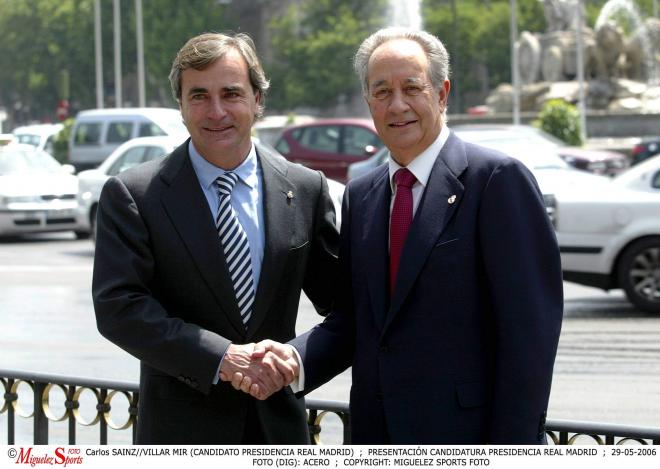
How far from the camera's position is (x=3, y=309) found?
14453mm

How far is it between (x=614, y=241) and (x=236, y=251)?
890 cm

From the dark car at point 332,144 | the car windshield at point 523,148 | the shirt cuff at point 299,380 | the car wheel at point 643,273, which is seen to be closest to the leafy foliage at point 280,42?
the dark car at point 332,144

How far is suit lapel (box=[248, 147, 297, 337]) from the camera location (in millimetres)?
3959

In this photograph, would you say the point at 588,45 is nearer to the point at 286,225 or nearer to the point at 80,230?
the point at 80,230

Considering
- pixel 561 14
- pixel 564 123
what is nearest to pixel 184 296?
pixel 564 123

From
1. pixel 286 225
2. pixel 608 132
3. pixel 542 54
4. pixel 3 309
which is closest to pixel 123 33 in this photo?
pixel 542 54

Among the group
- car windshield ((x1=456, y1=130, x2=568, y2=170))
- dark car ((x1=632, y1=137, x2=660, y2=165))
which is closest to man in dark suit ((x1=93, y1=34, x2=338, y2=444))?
car windshield ((x1=456, y1=130, x2=568, y2=170))

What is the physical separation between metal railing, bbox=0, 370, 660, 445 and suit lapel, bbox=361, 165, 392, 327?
2.80 feet

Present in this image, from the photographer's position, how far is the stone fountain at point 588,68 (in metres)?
43.9

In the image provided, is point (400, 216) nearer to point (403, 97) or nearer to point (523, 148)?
point (403, 97)

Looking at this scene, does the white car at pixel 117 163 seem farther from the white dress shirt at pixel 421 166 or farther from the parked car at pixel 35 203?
the white dress shirt at pixel 421 166

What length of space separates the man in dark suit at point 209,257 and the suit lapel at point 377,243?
275 mm

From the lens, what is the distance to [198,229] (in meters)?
3.97

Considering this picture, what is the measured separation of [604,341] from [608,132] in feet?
100.0
